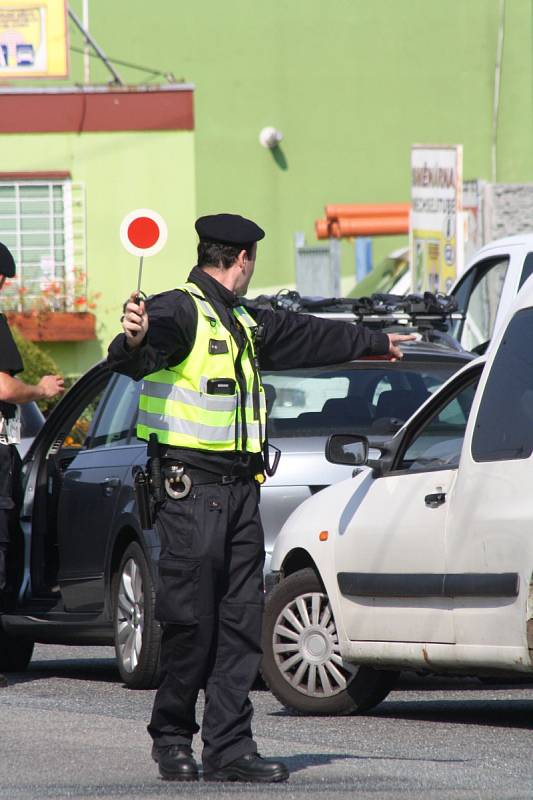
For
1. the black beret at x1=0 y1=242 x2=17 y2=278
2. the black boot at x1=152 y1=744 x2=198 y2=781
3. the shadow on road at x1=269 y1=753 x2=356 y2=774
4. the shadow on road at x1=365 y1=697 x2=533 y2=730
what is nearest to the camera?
the black boot at x1=152 y1=744 x2=198 y2=781

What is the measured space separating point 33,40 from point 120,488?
17.3 metres

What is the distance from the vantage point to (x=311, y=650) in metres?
8.19

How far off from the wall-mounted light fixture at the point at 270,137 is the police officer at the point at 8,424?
2132cm

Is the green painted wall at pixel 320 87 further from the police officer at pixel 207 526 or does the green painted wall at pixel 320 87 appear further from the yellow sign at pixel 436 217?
the police officer at pixel 207 526

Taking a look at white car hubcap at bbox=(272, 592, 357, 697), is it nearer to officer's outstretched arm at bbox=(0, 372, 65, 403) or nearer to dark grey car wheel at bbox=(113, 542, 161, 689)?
dark grey car wheel at bbox=(113, 542, 161, 689)

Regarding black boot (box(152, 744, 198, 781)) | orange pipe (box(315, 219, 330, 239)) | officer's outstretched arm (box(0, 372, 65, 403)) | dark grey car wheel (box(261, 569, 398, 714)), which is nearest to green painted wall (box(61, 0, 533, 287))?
orange pipe (box(315, 219, 330, 239))

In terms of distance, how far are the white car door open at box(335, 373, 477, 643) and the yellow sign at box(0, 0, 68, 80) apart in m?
18.1

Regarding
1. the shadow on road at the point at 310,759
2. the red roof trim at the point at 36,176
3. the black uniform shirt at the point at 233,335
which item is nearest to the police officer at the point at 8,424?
the black uniform shirt at the point at 233,335

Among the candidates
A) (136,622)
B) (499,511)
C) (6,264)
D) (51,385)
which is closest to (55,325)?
(6,264)

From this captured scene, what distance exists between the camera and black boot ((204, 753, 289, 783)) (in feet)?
19.8

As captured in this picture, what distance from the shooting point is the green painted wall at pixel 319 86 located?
30688 millimetres

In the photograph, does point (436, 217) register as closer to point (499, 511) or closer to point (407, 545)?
point (407, 545)

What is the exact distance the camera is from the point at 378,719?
801 cm

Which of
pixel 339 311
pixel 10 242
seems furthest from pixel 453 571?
pixel 10 242
